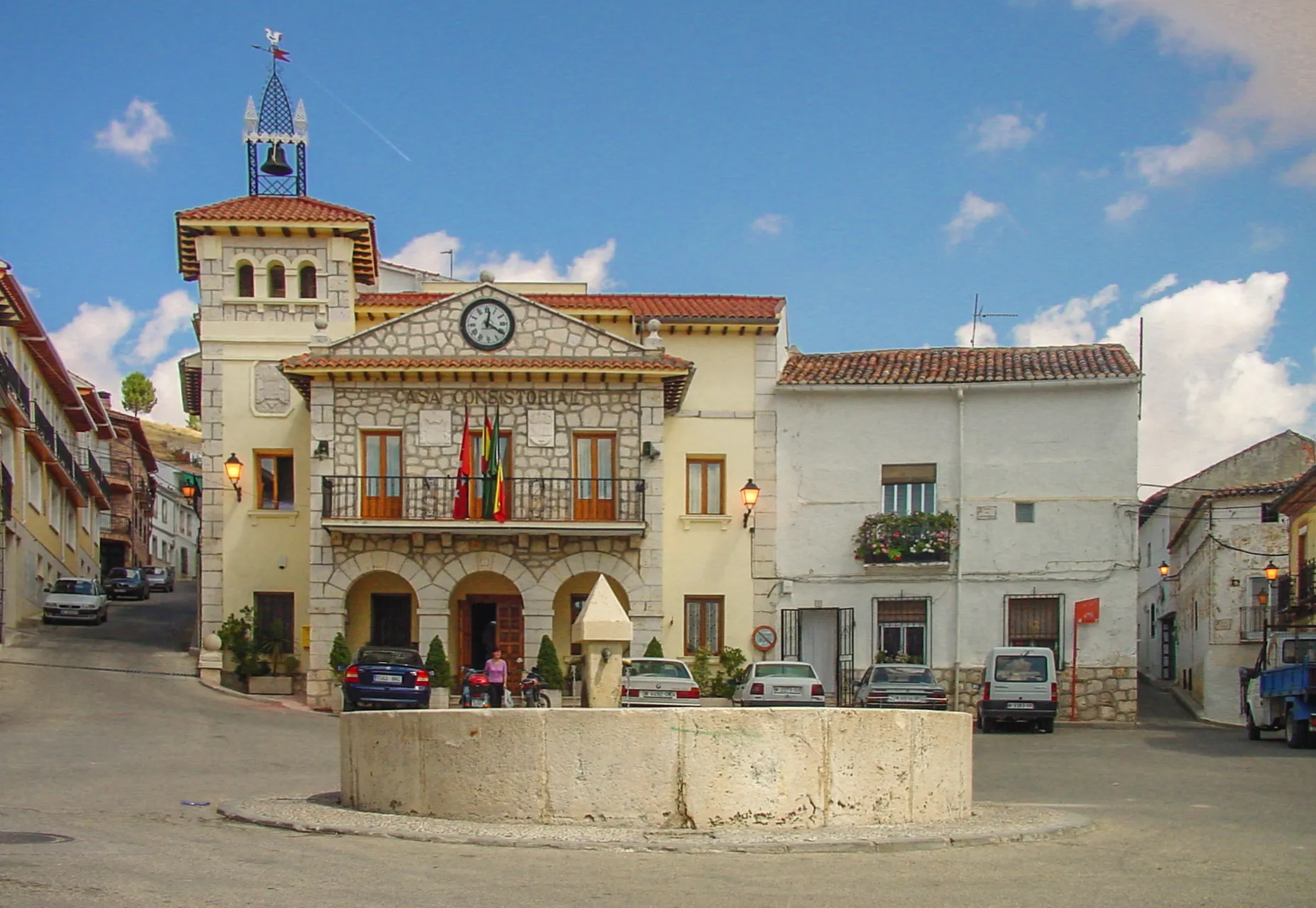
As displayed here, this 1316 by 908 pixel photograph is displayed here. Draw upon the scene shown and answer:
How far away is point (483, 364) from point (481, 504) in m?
2.89

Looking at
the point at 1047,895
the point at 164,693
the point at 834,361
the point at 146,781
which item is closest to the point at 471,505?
the point at 164,693

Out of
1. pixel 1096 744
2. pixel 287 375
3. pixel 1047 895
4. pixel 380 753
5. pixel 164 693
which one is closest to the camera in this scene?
pixel 1047 895

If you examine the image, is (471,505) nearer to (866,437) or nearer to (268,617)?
(268,617)

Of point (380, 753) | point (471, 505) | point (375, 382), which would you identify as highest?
point (375, 382)

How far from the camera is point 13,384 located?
39.5m

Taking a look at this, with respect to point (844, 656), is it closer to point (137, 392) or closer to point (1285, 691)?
point (1285, 691)

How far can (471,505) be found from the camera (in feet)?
107

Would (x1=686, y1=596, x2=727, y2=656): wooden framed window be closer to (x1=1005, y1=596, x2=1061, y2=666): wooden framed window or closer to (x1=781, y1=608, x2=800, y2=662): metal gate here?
(x1=781, y1=608, x2=800, y2=662): metal gate

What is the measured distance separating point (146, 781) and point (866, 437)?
818 inches

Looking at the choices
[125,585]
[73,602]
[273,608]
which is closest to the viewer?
[273,608]

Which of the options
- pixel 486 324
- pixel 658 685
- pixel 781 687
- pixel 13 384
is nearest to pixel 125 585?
pixel 13 384

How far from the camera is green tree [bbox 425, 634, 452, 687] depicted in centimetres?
3120

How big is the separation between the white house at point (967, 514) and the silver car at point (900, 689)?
3.99 meters

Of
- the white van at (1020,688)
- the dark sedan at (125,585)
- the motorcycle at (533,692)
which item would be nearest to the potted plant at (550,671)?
the motorcycle at (533,692)
